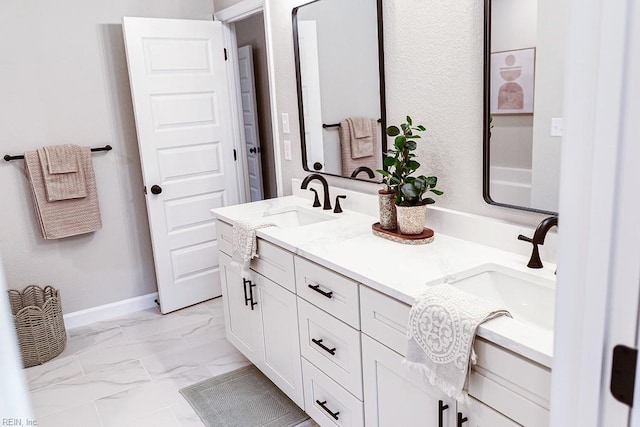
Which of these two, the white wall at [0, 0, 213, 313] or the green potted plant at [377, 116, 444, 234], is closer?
the green potted plant at [377, 116, 444, 234]

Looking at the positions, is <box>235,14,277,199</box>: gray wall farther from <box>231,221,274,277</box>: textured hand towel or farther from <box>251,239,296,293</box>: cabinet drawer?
<box>251,239,296,293</box>: cabinet drawer

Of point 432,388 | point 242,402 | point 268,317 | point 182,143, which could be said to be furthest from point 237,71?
point 432,388

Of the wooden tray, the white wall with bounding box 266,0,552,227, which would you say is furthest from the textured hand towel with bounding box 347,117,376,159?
the wooden tray

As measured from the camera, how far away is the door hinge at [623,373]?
736 mm

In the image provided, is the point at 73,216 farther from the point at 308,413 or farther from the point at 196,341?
the point at 308,413

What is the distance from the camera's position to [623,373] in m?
0.75

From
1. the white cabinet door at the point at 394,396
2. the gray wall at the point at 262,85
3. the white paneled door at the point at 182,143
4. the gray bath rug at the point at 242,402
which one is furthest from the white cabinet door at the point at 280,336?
the gray wall at the point at 262,85

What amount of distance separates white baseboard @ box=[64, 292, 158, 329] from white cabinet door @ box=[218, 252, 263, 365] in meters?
1.08

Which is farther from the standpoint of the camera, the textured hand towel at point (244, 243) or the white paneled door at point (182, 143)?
the white paneled door at point (182, 143)

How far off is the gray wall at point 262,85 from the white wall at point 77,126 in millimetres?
940

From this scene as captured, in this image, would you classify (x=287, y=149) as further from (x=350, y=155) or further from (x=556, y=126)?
(x=556, y=126)

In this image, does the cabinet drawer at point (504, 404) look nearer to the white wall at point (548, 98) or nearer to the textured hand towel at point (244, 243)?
the white wall at point (548, 98)

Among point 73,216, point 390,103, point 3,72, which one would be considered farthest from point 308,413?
point 3,72

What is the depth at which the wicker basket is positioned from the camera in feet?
9.71
